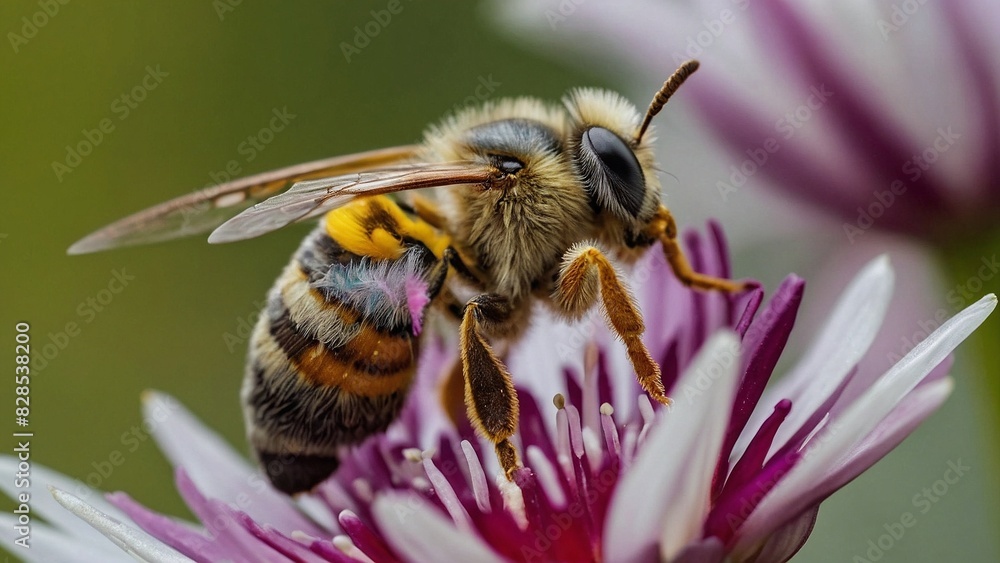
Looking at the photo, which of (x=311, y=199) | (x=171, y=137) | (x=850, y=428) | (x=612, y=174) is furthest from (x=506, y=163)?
(x=171, y=137)

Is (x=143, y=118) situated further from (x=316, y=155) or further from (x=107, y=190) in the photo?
(x=316, y=155)

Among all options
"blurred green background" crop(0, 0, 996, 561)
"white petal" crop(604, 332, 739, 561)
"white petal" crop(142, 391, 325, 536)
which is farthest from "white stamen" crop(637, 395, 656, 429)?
"blurred green background" crop(0, 0, 996, 561)

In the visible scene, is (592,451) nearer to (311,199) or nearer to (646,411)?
(646,411)

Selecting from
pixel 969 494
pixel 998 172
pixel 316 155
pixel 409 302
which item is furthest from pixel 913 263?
pixel 316 155

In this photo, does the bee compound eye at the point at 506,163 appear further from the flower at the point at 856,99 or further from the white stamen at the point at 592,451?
the flower at the point at 856,99

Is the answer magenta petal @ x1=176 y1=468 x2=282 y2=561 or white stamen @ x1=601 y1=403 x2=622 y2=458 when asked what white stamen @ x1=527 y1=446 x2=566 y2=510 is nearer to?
white stamen @ x1=601 y1=403 x2=622 y2=458

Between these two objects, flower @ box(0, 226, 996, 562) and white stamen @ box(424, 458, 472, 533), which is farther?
white stamen @ box(424, 458, 472, 533)
